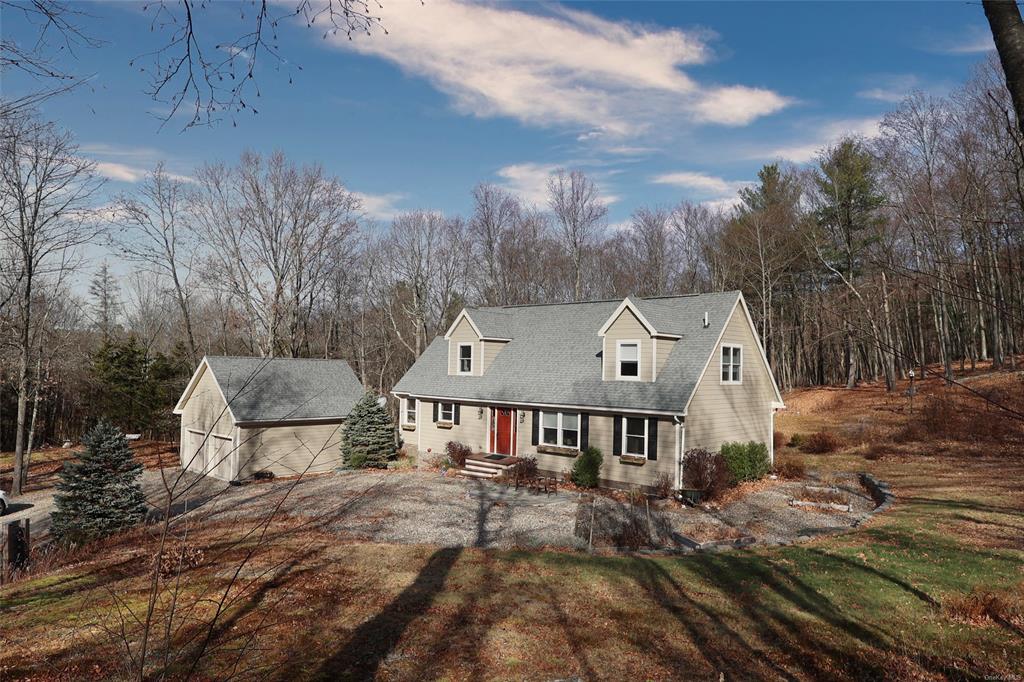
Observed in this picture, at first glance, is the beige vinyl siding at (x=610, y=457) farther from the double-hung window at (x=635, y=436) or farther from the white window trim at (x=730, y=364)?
the white window trim at (x=730, y=364)

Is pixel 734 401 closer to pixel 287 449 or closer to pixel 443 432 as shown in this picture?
pixel 443 432

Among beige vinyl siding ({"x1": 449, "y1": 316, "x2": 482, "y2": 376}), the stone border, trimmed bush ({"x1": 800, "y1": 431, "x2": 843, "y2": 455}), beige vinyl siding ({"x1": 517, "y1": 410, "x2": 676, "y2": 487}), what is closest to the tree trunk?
the stone border

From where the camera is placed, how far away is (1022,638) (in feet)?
26.4

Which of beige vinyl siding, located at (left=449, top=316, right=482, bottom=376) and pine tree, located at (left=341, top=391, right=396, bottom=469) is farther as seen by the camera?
beige vinyl siding, located at (left=449, top=316, right=482, bottom=376)

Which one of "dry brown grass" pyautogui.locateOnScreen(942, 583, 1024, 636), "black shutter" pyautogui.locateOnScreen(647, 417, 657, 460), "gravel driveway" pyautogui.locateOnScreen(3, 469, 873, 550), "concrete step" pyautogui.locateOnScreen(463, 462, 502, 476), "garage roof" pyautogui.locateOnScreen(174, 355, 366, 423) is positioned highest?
"garage roof" pyautogui.locateOnScreen(174, 355, 366, 423)

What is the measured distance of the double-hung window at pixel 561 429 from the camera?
21.5 meters

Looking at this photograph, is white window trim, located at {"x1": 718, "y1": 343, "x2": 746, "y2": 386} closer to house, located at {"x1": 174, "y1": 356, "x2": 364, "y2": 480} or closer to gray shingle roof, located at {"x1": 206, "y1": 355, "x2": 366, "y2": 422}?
house, located at {"x1": 174, "y1": 356, "x2": 364, "y2": 480}

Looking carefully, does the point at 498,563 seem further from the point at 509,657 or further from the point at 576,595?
the point at 509,657

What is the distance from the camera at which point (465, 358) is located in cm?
2653

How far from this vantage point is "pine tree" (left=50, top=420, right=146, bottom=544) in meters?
14.4

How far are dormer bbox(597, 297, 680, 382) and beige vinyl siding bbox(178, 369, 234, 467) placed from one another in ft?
51.9

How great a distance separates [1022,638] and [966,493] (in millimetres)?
10777

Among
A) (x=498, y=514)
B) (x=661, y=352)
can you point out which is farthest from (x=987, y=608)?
(x=661, y=352)

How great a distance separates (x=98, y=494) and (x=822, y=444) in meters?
27.1
